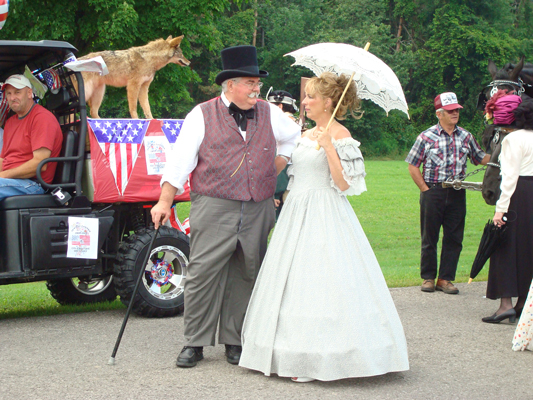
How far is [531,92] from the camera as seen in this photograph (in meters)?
6.48

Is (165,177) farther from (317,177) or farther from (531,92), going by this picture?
(531,92)

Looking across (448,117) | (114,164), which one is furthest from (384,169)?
(114,164)

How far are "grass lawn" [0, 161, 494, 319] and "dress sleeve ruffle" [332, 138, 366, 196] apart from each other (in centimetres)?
316

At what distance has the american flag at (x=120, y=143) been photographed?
6152 mm

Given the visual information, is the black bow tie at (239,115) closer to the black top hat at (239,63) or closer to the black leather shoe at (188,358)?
the black top hat at (239,63)

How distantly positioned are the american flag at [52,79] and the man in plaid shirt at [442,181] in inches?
151

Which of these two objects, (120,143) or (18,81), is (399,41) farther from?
(18,81)

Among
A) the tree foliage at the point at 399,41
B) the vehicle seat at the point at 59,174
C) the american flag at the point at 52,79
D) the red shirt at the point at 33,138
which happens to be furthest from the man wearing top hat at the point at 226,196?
the tree foliage at the point at 399,41

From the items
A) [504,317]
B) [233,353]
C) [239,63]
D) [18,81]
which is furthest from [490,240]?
[18,81]

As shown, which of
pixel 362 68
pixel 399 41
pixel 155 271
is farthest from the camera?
pixel 399 41

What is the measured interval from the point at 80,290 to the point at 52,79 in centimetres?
214

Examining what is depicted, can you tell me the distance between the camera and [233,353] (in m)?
4.81

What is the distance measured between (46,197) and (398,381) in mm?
3252

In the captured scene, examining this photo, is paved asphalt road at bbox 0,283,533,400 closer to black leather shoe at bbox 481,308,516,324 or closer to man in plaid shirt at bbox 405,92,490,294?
black leather shoe at bbox 481,308,516,324
